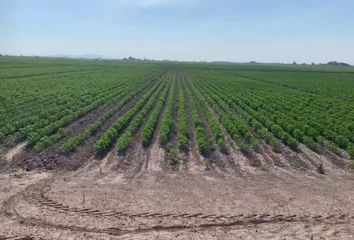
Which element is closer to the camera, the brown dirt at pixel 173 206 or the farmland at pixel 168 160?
the brown dirt at pixel 173 206

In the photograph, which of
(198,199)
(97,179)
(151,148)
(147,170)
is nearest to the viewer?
(198,199)

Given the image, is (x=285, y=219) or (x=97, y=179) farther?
(x=97, y=179)

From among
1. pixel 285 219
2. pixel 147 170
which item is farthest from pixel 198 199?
pixel 147 170

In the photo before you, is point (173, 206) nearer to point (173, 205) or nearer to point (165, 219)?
point (173, 205)

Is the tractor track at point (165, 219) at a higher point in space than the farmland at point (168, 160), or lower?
higher

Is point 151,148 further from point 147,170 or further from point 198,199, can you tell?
point 198,199

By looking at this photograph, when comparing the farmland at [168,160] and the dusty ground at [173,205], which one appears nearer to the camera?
the dusty ground at [173,205]

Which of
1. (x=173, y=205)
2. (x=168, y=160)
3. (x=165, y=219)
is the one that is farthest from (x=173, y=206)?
(x=168, y=160)

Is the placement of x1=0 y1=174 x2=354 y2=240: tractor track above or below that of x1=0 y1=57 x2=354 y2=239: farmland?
above
